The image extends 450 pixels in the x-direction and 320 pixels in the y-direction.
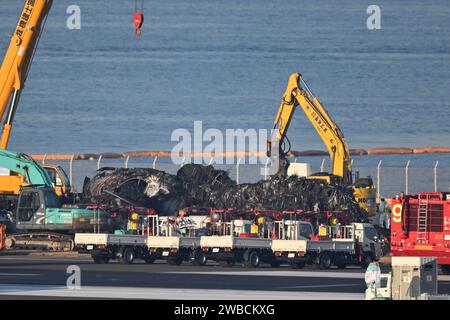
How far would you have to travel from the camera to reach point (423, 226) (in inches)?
2138

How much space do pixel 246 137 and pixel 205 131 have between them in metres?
10.5

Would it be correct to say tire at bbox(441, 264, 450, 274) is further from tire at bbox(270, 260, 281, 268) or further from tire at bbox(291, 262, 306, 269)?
tire at bbox(270, 260, 281, 268)

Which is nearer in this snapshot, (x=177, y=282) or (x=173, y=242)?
(x=177, y=282)

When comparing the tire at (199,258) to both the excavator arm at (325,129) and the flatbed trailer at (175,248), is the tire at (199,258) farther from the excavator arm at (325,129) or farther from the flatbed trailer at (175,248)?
the excavator arm at (325,129)

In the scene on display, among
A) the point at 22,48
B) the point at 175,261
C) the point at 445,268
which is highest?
the point at 22,48

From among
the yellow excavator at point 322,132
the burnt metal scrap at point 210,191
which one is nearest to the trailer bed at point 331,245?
the burnt metal scrap at point 210,191

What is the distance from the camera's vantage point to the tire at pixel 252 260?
187 feet

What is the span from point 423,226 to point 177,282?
1169 cm

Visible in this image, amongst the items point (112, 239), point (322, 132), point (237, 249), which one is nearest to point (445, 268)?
point (237, 249)

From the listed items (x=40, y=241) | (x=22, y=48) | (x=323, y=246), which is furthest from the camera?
(x=22, y=48)

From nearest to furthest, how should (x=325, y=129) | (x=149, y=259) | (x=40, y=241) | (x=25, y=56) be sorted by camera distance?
(x=149, y=259)
(x=40, y=241)
(x=25, y=56)
(x=325, y=129)

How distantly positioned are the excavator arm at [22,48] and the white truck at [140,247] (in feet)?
55.0

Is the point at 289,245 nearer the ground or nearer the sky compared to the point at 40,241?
nearer the ground

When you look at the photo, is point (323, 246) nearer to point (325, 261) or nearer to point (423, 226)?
point (325, 261)
